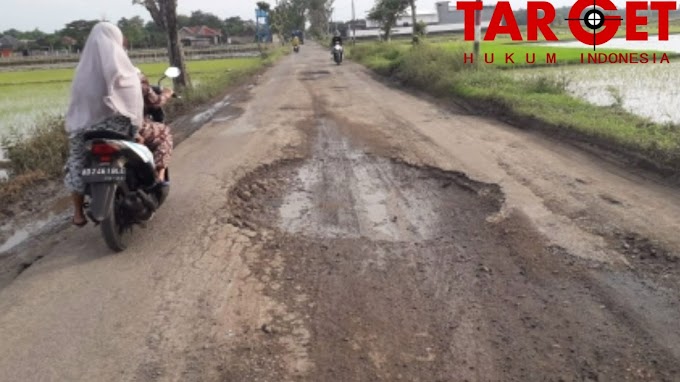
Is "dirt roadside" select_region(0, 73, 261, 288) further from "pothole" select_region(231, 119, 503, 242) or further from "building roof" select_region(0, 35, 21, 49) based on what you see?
"building roof" select_region(0, 35, 21, 49)

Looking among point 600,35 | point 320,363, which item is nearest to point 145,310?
point 320,363

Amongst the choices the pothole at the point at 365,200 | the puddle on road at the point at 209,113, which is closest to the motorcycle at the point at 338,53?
the puddle on road at the point at 209,113

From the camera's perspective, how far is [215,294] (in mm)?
3551

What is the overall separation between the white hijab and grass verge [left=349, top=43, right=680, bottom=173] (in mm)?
4950

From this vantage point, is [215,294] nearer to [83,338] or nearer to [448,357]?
[83,338]

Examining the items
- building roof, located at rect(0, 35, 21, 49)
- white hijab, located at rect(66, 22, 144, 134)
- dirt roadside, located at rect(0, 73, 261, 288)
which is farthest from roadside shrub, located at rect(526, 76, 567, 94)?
building roof, located at rect(0, 35, 21, 49)

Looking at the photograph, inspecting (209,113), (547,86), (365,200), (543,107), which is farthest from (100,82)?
(547,86)

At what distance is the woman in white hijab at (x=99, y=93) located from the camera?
4.32 metres

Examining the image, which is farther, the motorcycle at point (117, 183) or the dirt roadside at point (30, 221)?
the dirt roadside at point (30, 221)

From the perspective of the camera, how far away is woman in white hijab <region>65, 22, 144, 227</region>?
4320 mm

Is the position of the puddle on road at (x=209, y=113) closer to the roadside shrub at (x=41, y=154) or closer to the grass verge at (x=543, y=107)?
the roadside shrub at (x=41, y=154)

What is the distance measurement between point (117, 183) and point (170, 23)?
12.7 metres

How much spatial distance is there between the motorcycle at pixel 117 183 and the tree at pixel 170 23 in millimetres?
11871

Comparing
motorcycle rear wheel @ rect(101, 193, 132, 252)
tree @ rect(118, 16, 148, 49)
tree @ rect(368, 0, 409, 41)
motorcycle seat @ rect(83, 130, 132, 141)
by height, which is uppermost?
tree @ rect(118, 16, 148, 49)
